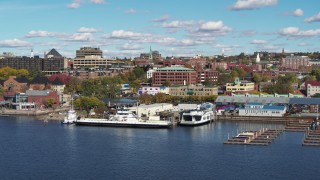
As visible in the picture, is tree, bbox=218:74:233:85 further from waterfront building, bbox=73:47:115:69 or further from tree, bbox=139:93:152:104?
waterfront building, bbox=73:47:115:69

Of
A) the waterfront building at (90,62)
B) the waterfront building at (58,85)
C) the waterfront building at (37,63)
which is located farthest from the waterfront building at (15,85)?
the waterfront building at (90,62)

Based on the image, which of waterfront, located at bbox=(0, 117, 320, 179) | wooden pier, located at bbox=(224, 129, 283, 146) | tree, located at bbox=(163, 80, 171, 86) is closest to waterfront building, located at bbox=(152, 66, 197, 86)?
tree, located at bbox=(163, 80, 171, 86)

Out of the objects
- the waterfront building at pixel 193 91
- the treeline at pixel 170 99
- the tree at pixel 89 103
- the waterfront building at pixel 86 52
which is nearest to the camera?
the tree at pixel 89 103

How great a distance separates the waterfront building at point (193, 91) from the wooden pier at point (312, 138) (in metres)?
→ 11.6

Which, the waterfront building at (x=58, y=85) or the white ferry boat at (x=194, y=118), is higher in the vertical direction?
the waterfront building at (x=58, y=85)

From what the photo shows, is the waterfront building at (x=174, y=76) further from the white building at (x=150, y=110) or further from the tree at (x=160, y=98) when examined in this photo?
the white building at (x=150, y=110)

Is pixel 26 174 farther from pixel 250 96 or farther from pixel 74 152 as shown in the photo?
pixel 250 96

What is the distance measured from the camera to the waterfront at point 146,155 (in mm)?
12148

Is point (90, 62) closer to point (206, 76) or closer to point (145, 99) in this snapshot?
point (206, 76)

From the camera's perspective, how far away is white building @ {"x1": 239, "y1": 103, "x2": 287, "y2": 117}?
22984mm

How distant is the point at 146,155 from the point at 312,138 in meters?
5.25

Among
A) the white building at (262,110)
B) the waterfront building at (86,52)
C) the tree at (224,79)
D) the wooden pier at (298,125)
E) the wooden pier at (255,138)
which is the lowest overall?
the wooden pier at (255,138)

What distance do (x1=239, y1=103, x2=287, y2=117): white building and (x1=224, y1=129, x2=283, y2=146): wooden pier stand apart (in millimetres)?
5103

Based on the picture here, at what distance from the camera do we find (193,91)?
2989 cm
